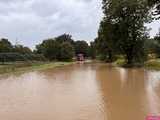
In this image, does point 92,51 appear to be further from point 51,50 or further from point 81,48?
point 51,50

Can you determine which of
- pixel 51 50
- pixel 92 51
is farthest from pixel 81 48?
pixel 51 50

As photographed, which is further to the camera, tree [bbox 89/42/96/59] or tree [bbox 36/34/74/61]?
tree [bbox 89/42/96/59]

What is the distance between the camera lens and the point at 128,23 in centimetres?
4281

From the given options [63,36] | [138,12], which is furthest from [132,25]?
[63,36]

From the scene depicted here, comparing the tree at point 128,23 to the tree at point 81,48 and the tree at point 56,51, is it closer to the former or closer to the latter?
the tree at point 56,51

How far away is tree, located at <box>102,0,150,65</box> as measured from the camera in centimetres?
4203

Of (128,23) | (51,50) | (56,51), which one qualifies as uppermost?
(128,23)

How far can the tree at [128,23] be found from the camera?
1655 inches

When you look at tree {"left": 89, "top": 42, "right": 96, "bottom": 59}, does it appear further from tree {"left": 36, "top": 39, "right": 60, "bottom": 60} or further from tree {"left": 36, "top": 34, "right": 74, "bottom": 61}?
tree {"left": 36, "top": 39, "right": 60, "bottom": 60}

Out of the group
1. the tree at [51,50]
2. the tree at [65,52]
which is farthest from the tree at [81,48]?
the tree at [51,50]

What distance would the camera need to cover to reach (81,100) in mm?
12539

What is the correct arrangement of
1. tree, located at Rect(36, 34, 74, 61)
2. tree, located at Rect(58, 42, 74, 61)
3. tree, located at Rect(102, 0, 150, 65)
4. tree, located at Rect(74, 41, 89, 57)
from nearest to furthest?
tree, located at Rect(102, 0, 150, 65), tree, located at Rect(36, 34, 74, 61), tree, located at Rect(58, 42, 74, 61), tree, located at Rect(74, 41, 89, 57)

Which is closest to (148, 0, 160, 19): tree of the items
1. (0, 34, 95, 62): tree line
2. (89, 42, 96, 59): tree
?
(0, 34, 95, 62): tree line

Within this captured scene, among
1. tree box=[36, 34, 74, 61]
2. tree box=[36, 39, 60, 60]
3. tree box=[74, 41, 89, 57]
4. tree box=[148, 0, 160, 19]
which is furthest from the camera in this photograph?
tree box=[74, 41, 89, 57]
